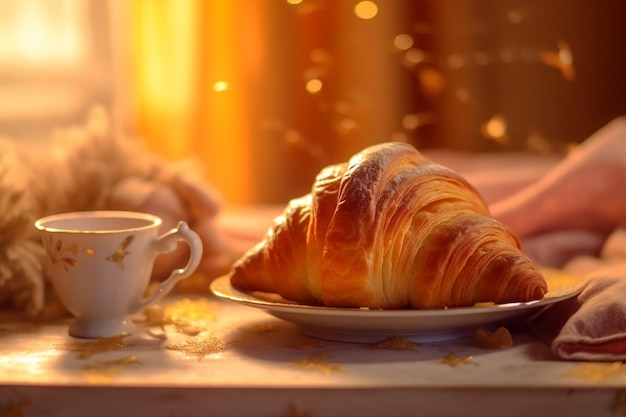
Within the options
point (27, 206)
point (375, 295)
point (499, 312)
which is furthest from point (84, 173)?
point (499, 312)

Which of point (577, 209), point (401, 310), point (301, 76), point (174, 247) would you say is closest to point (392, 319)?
point (401, 310)

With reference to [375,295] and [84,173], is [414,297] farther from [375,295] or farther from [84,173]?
[84,173]

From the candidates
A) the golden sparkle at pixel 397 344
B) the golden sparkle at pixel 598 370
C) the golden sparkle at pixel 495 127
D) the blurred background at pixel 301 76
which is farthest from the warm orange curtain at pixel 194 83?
the golden sparkle at pixel 598 370

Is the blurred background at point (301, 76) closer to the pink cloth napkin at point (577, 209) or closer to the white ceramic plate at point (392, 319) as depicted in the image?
the pink cloth napkin at point (577, 209)

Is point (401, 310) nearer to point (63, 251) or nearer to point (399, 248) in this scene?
point (399, 248)

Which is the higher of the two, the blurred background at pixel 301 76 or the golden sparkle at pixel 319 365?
the blurred background at pixel 301 76

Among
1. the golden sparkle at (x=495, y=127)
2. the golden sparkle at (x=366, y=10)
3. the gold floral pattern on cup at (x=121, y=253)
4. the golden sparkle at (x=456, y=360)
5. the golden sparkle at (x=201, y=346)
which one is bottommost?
the golden sparkle at (x=201, y=346)

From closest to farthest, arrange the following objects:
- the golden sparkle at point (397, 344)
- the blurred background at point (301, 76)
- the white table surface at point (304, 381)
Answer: the white table surface at point (304, 381), the golden sparkle at point (397, 344), the blurred background at point (301, 76)
